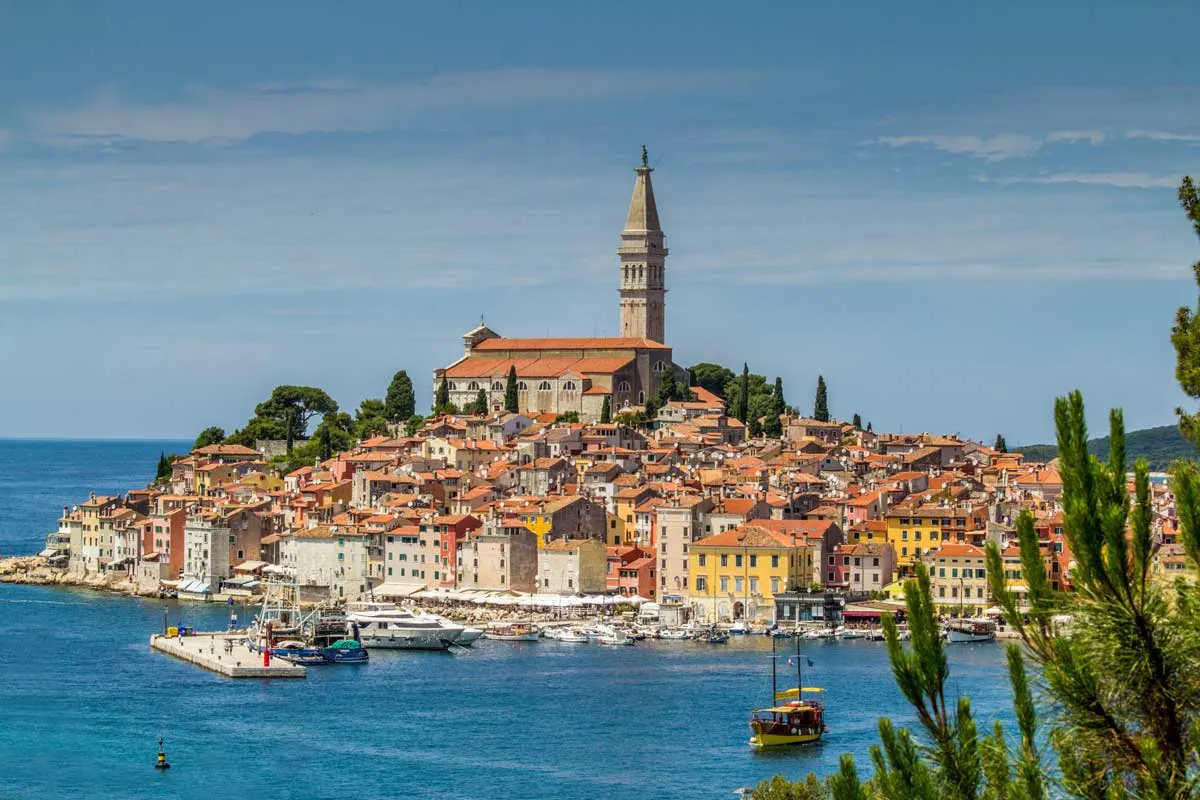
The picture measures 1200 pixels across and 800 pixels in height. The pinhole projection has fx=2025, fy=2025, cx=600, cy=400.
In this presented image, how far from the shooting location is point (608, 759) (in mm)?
24562

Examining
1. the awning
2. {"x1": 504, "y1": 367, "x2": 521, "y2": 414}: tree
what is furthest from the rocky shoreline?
{"x1": 504, "y1": 367, "x2": 521, "y2": 414}: tree

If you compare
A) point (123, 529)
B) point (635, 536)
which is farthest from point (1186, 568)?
point (123, 529)

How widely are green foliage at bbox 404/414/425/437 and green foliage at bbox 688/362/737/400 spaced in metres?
8.64

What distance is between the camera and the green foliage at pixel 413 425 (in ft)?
194

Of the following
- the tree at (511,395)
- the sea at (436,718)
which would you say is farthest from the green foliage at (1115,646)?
the tree at (511,395)

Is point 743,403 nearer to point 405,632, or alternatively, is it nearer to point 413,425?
point 413,425

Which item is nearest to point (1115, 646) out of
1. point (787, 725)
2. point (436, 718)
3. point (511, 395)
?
point (787, 725)

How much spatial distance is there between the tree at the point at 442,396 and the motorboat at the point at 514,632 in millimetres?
23506

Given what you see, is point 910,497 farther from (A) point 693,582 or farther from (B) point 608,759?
(B) point 608,759

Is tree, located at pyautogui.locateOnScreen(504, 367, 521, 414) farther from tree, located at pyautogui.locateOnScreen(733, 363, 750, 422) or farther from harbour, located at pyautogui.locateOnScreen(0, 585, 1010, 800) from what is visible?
harbour, located at pyautogui.locateOnScreen(0, 585, 1010, 800)

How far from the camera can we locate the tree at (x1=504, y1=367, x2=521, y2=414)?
188ft

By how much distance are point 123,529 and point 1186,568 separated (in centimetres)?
4619

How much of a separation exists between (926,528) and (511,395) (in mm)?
19032

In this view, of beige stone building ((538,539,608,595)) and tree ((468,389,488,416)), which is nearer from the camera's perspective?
beige stone building ((538,539,608,595))
